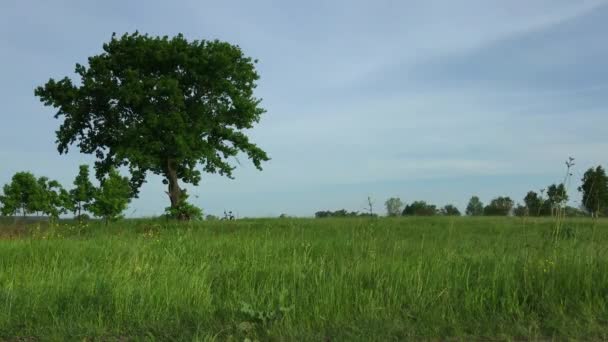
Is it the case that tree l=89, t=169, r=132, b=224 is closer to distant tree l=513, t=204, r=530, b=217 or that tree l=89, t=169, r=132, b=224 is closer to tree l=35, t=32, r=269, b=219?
tree l=35, t=32, r=269, b=219

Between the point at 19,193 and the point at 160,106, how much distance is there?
33.5 ft

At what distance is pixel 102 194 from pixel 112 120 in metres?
7.75

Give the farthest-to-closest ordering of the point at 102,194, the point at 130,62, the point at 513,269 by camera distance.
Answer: the point at 130,62, the point at 102,194, the point at 513,269

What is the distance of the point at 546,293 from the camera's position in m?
5.14

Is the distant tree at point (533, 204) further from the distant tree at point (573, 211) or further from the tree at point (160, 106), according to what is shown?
the tree at point (160, 106)

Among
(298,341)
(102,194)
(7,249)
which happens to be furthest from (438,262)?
(102,194)

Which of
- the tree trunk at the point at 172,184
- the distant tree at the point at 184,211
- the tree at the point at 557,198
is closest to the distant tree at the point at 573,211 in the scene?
the tree at the point at 557,198

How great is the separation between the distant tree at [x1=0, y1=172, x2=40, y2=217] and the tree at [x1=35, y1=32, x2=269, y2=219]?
2.78m

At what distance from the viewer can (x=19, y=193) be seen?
33031 millimetres

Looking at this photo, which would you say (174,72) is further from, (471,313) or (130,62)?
(471,313)

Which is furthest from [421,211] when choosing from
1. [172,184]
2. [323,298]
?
[323,298]

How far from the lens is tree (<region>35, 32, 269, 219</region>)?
1219 inches

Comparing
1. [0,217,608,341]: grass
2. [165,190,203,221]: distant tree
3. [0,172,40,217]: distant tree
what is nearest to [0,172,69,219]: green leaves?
[0,172,40,217]: distant tree

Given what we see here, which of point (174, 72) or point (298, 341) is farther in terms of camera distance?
point (174, 72)
